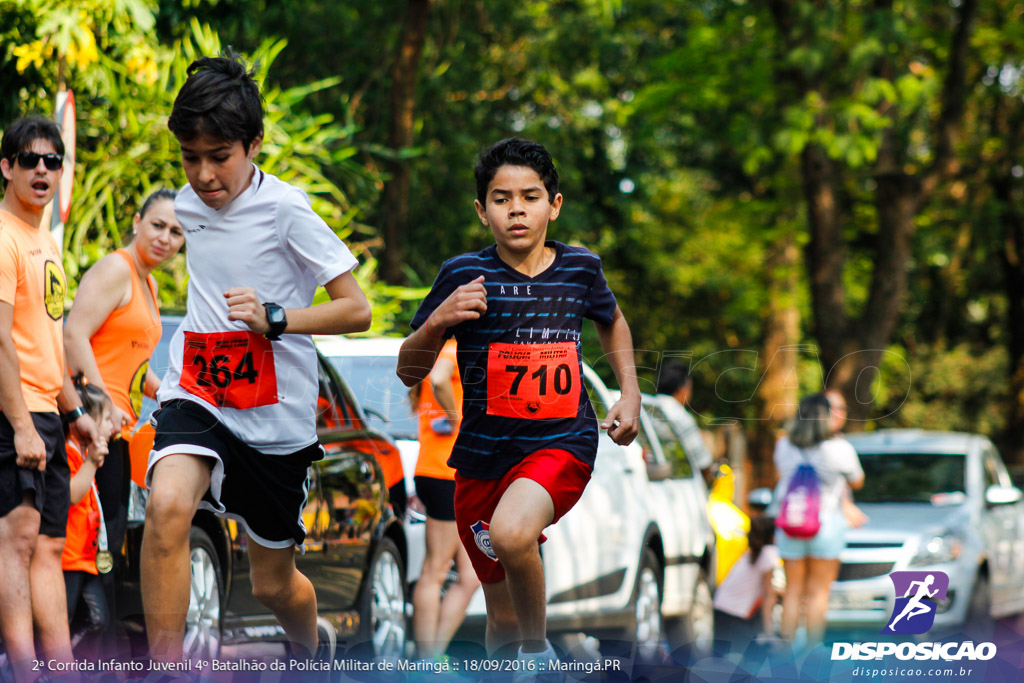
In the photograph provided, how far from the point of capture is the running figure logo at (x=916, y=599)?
645 centimetres

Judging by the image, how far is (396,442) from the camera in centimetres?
702

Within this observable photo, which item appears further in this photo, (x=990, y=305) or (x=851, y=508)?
(x=990, y=305)

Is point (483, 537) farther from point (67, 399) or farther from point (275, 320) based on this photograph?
point (67, 399)

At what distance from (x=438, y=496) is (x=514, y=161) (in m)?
2.46

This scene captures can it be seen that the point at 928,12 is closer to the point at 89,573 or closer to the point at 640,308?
the point at 640,308

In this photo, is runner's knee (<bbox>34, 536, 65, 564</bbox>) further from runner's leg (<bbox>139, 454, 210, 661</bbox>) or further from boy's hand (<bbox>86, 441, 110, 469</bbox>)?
runner's leg (<bbox>139, 454, 210, 661</bbox>)

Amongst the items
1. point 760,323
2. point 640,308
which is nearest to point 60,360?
point 640,308

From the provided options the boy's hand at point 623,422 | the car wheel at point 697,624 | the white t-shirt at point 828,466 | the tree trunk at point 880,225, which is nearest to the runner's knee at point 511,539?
the boy's hand at point 623,422

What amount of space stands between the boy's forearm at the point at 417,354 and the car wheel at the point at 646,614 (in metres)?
3.87

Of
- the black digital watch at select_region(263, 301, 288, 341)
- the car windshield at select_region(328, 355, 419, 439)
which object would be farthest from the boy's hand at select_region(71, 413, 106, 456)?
the car windshield at select_region(328, 355, 419, 439)

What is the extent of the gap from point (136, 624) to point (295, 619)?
31.2 inches

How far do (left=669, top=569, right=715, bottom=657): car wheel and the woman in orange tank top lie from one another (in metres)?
5.08

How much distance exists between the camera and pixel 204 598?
5.30 metres

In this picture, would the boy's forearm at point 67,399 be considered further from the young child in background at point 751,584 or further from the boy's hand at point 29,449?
the young child in background at point 751,584
